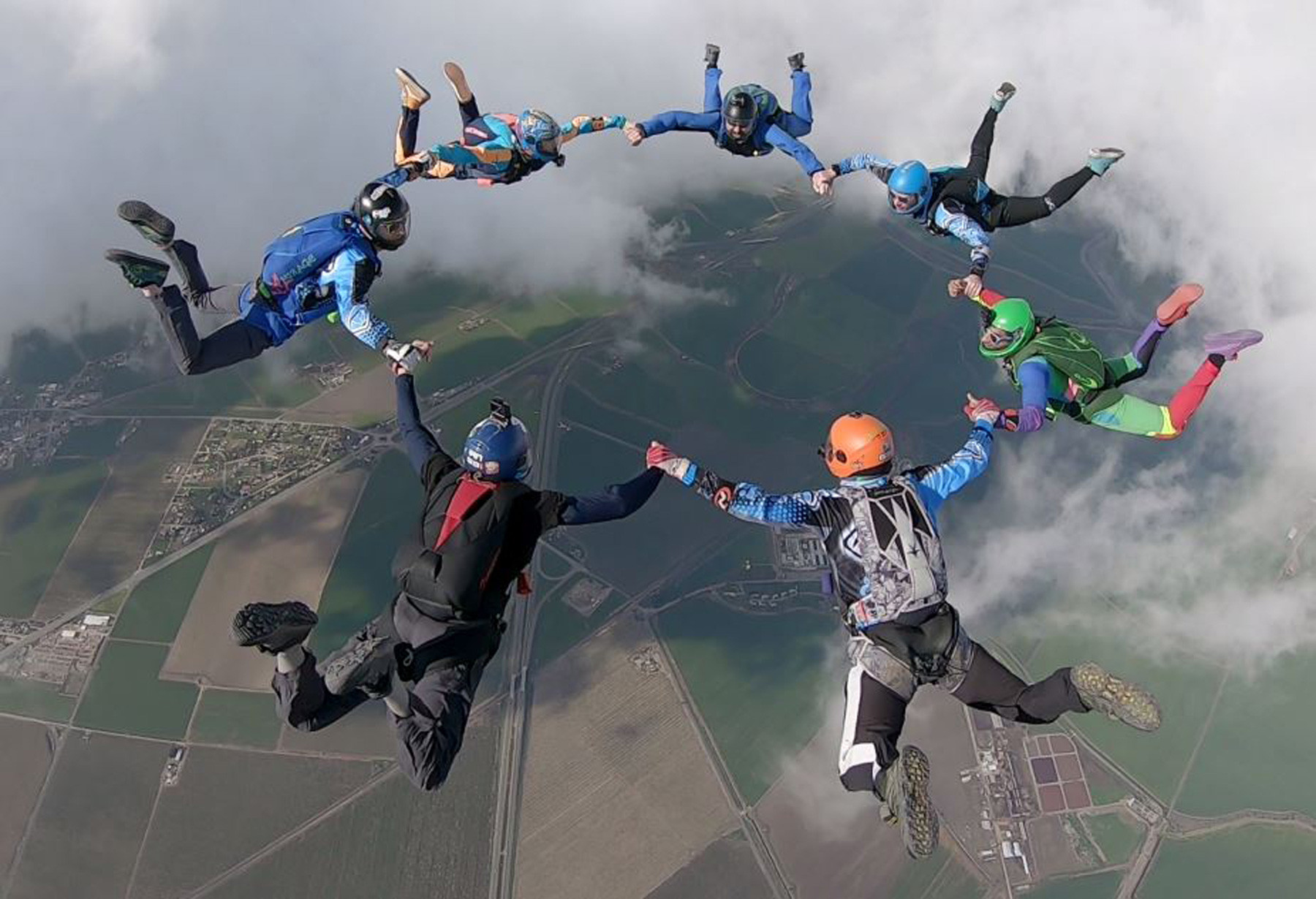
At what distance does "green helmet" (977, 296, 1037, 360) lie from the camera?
37.3 ft

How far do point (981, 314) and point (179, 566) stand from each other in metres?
38.4

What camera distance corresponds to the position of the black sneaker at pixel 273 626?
6.46 m

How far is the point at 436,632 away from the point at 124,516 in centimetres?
4043

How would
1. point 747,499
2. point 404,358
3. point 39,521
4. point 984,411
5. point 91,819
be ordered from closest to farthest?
1. point 747,499
2. point 404,358
3. point 984,411
4. point 91,819
5. point 39,521

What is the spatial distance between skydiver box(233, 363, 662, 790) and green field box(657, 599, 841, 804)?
27593 mm

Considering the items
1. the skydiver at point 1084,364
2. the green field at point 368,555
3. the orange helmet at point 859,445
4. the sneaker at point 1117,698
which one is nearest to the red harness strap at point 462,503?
the orange helmet at point 859,445

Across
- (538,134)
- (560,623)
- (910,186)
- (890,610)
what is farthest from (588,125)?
(560,623)

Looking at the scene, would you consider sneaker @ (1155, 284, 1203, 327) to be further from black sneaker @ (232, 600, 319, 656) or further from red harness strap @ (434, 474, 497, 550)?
black sneaker @ (232, 600, 319, 656)

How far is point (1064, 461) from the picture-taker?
161ft

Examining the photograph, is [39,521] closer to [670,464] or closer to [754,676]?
[754,676]

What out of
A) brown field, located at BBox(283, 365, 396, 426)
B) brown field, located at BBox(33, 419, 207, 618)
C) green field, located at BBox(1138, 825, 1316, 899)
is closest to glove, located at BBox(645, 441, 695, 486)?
→ green field, located at BBox(1138, 825, 1316, 899)

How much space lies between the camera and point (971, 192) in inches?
570

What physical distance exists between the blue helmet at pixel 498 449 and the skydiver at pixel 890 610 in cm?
175

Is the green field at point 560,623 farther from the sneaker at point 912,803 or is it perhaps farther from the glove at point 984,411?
the sneaker at point 912,803
